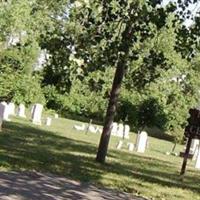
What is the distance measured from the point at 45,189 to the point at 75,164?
14.5 ft

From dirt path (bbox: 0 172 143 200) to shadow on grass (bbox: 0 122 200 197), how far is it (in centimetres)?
73

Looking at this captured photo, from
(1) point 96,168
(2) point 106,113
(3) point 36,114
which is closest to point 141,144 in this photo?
(3) point 36,114

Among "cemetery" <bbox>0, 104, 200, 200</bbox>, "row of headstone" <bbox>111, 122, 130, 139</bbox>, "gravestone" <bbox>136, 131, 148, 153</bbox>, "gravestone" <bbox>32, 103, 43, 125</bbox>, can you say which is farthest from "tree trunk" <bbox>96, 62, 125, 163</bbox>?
"row of headstone" <bbox>111, 122, 130, 139</bbox>

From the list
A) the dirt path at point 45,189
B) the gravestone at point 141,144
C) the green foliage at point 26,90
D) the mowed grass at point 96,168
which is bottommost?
the dirt path at point 45,189

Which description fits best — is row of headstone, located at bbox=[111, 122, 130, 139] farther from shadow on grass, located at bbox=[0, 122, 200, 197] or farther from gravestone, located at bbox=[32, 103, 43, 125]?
shadow on grass, located at bbox=[0, 122, 200, 197]

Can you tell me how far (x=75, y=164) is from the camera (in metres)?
15.3

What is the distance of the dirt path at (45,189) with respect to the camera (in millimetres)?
10055

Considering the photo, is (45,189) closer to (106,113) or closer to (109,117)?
(109,117)

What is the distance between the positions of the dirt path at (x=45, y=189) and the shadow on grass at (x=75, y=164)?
28.5 inches

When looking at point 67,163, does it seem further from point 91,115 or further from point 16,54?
point 91,115

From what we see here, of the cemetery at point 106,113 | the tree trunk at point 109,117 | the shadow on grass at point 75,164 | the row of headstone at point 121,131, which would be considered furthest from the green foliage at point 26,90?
the tree trunk at point 109,117

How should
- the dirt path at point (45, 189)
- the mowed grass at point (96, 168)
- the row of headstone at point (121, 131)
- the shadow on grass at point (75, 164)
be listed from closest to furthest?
the dirt path at point (45, 189) → the mowed grass at point (96, 168) → the shadow on grass at point (75, 164) → the row of headstone at point (121, 131)

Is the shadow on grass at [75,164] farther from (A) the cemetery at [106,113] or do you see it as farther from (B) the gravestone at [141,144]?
(B) the gravestone at [141,144]

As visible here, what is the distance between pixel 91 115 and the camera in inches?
2227
